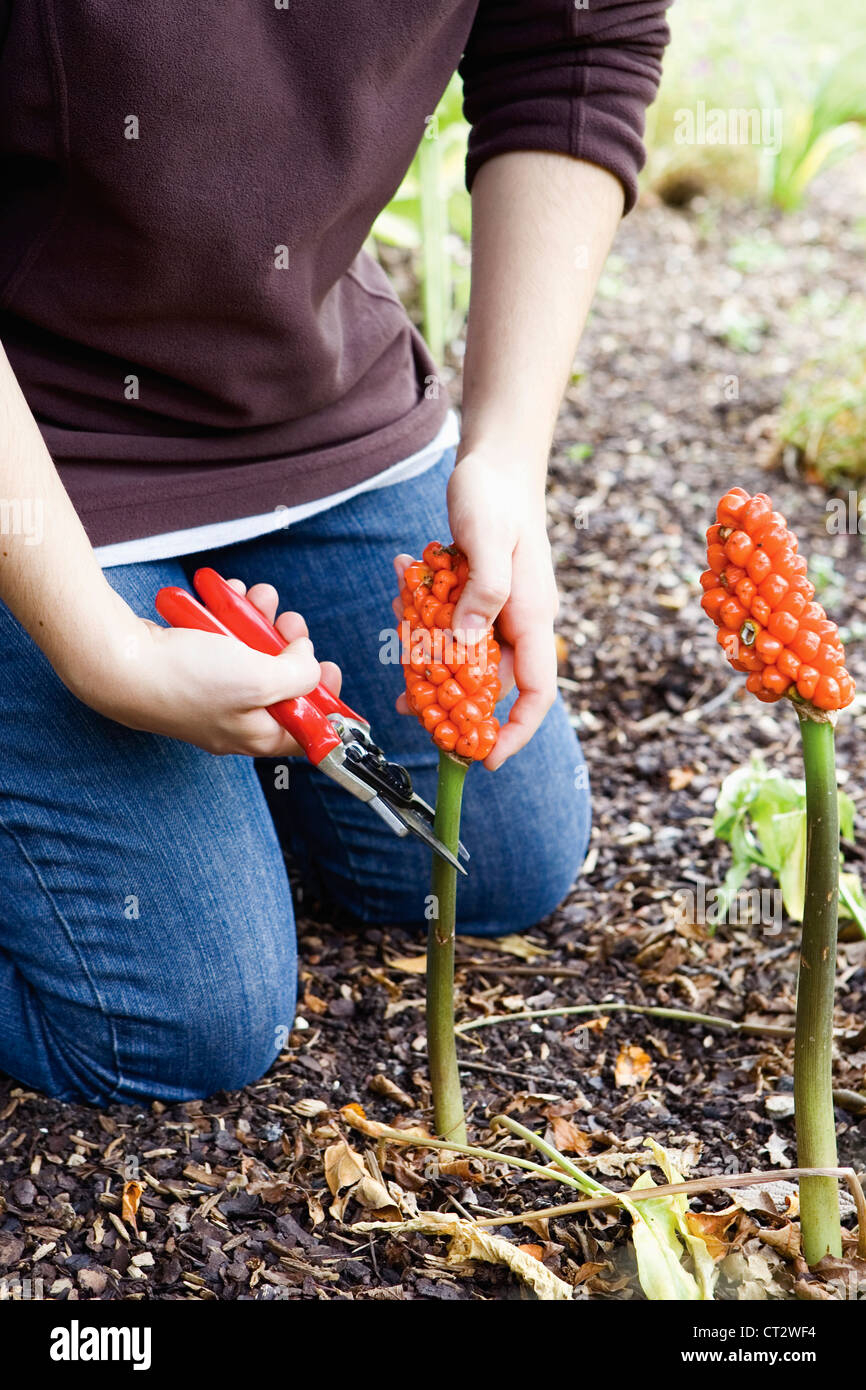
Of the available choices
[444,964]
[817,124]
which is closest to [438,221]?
[817,124]

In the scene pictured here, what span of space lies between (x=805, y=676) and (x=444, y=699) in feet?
1.10

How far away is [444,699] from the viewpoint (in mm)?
1248

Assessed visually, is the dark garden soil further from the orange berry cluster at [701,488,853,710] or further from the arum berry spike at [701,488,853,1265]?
the orange berry cluster at [701,488,853,710]

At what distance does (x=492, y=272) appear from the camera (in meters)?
1.64

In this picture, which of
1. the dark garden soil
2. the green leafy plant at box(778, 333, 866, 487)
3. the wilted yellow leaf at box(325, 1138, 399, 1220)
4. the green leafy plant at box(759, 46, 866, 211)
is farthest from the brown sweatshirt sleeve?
the green leafy plant at box(759, 46, 866, 211)

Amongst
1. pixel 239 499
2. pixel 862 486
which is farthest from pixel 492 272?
pixel 862 486

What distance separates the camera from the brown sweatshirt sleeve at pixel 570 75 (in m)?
1.62

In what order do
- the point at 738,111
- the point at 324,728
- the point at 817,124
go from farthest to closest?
the point at 738,111 → the point at 817,124 → the point at 324,728

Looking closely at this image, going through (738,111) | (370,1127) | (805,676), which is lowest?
(370,1127)

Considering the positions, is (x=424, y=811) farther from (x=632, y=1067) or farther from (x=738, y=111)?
(x=738, y=111)

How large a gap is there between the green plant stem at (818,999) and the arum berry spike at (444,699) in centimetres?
30

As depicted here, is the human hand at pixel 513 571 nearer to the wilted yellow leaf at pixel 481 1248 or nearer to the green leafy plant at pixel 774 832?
the green leafy plant at pixel 774 832

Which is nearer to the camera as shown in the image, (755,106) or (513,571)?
(513,571)

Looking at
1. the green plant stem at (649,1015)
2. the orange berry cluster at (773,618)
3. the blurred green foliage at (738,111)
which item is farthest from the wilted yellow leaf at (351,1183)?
the blurred green foliage at (738,111)
